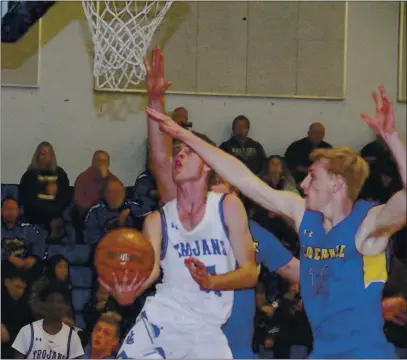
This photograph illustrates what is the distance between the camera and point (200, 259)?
503cm

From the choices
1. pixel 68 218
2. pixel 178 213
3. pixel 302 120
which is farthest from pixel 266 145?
pixel 68 218

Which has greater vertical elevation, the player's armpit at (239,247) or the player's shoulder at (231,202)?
the player's shoulder at (231,202)

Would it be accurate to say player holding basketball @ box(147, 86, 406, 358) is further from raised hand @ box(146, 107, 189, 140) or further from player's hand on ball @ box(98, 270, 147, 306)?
player's hand on ball @ box(98, 270, 147, 306)

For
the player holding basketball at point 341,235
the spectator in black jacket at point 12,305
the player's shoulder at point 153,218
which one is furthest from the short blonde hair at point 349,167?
the spectator in black jacket at point 12,305

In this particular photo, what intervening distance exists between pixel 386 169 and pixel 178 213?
3.75ft

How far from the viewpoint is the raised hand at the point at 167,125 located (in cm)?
509

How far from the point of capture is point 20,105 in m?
5.66

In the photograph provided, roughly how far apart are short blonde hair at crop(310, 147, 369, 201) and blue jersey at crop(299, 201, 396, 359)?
95 mm

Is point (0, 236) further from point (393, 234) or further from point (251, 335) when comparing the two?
point (393, 234)

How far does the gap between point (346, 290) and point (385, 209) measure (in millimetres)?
468

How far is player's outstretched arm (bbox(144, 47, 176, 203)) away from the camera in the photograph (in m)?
5.15

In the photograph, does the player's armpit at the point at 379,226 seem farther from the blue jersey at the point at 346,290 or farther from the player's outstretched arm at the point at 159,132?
the player's outstretched arm at the point at 159,132

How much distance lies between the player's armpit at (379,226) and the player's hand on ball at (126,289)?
1.18 meters

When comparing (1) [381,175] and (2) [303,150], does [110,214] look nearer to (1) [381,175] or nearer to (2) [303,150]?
(2) [303,150]
